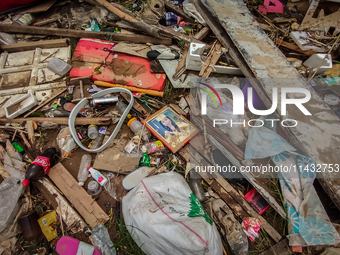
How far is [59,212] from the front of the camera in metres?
2.51

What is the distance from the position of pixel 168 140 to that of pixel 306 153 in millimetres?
1655

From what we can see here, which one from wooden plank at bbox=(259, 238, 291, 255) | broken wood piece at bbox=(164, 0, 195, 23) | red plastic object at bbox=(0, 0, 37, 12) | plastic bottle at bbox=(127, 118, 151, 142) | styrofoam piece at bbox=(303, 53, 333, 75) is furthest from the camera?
red plastic object at bbox=(0, 0, 37, 12)

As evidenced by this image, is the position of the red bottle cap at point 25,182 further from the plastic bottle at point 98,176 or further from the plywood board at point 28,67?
the plywood board at point 28,67

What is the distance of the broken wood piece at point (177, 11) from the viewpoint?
12.5 ft

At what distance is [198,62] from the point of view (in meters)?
3.13

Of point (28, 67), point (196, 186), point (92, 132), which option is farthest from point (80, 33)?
point (196, 186)

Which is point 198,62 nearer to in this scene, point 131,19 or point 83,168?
point 131,19

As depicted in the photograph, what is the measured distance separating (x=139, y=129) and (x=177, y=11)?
2.52m

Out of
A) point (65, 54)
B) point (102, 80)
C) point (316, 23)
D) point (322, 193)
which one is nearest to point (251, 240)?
point (322, 193)

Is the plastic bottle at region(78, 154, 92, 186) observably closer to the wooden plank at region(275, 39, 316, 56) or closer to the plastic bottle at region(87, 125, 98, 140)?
the plastic bottle at region(87, 125, 98, 140)

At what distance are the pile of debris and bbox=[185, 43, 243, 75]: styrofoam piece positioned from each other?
2cm

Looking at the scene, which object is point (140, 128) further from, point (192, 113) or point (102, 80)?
point (102, 80)

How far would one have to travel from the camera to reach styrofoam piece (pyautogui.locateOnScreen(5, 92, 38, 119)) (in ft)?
9.96

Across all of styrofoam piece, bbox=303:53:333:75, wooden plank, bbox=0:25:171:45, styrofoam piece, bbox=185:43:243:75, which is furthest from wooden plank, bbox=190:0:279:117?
styrofoam piece, bbox=303:53:333:75
